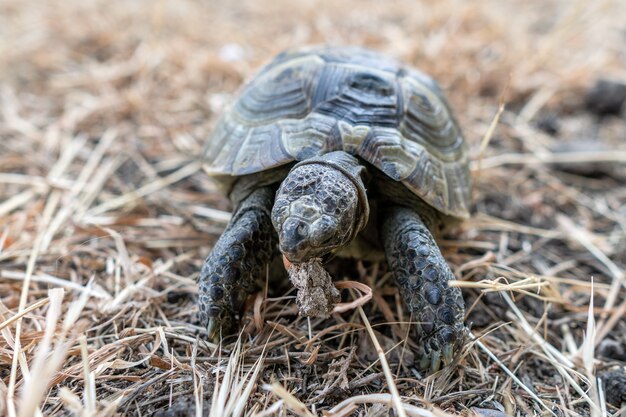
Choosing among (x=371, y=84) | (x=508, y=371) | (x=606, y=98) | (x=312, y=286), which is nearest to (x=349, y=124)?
(x=371, y=84)

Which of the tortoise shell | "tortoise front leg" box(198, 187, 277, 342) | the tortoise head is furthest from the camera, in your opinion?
the tortoise shell

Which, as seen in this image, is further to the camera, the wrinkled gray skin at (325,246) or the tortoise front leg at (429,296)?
the tortoise front leg at (429,296)

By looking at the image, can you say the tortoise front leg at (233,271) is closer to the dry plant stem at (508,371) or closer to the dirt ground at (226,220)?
the dirt ground at (226,220)

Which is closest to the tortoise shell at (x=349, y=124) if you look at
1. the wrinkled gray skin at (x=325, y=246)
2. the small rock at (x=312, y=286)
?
the wrinkled gray skin at (x=325, y=246)

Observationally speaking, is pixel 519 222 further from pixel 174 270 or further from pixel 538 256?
pixel 174 270

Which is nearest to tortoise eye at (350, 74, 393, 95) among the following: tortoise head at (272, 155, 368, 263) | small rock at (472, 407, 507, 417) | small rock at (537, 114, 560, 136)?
tortoise head at (272, 155, 368, 263)

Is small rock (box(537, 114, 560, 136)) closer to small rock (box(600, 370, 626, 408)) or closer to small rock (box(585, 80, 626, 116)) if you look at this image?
small rock (box(585, 80, 626, 116))

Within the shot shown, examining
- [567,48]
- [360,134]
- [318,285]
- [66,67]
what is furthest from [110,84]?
[567,48]
